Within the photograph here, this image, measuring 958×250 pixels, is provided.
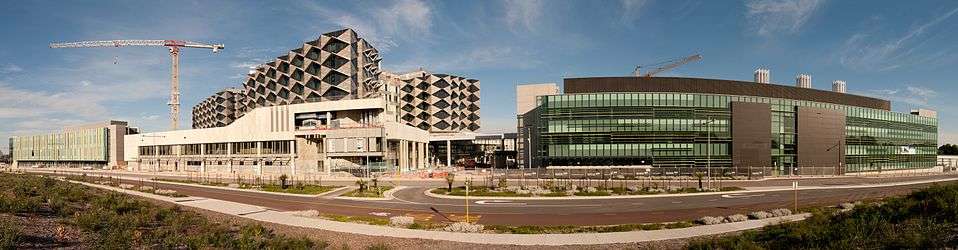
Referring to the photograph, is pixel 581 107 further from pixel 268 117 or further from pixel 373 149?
pixel 268 117

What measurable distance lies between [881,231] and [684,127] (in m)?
63.4

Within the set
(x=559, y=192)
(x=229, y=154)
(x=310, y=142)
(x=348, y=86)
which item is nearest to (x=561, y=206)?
(x=559, y=192)

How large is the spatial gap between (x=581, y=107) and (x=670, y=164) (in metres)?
17.1

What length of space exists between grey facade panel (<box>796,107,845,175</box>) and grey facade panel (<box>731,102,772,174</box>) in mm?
8253

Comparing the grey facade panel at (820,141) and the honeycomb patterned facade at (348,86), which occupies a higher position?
the honeycomb patterned facade at (348,86)

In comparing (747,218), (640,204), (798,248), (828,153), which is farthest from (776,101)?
(798,248)

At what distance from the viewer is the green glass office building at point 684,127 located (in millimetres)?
74250

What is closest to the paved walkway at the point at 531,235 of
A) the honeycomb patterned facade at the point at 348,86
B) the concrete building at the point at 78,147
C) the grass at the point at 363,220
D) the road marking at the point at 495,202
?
the grass at the point at 363,220

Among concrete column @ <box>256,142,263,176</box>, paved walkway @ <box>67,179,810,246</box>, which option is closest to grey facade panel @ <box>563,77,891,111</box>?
paved walkway @ <box>67,179,810,246</box>

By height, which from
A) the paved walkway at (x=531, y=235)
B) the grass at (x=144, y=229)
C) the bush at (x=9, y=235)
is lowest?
the paved walkway at (x=531, y=235)

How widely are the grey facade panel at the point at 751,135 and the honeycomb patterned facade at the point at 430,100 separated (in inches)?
3665

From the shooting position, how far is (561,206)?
109 ft

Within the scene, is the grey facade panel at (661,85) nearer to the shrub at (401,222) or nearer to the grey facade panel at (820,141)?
the grey facade panel at (820,141)

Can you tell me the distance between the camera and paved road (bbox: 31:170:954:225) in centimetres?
2719
